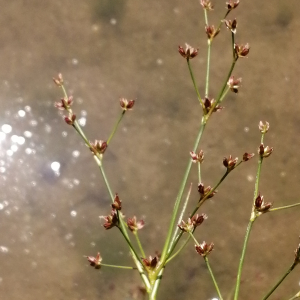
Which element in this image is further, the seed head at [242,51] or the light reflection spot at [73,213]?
the light reflection spot at [73,213]

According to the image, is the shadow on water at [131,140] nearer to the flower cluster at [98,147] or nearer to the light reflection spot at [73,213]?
the light reflection spot at [73,213]

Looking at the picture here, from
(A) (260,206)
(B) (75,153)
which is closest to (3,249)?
(B) (75,153)

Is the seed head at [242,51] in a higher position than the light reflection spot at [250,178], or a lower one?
lower

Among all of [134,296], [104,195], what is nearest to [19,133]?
[104,195]

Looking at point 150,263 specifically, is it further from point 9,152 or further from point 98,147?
point 9,152

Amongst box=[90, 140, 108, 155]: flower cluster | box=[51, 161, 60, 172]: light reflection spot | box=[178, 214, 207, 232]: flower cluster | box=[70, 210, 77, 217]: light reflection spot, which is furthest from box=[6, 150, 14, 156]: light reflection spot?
box=[178, 214, 207, 232]: flower cluster

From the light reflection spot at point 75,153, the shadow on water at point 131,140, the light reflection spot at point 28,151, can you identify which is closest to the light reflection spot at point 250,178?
the shadow on water at point 131,140

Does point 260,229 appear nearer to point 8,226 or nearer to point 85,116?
point 85,116

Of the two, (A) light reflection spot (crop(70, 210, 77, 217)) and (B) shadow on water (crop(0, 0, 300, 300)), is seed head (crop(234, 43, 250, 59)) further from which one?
(A) light reflection spot (crop(70, 210, 77, 217))
